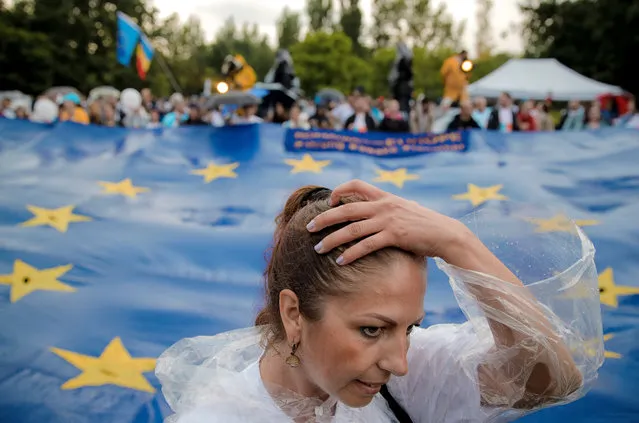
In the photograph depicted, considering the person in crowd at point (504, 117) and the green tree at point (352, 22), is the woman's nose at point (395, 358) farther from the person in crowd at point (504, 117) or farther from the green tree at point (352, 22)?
the green tree at point (352, 22)

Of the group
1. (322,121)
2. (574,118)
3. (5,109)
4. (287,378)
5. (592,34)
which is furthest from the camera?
(592,34)

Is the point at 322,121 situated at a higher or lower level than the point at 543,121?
higher

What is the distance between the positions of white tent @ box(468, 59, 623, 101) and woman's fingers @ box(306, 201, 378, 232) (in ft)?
57.7

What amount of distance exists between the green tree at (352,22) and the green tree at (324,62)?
1648 cm

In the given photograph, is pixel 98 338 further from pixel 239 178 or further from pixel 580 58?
pixel 580 58

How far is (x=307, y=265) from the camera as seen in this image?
1506 millimetres

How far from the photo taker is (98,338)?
2.95 m

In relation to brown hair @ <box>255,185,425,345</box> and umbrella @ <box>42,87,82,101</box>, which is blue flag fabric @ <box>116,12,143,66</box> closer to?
umbrella @ <box>42,87,82,101</box>

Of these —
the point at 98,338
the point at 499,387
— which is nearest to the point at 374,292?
the point at 499,387

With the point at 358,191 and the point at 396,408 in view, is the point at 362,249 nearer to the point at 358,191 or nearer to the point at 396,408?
the point at 358,191

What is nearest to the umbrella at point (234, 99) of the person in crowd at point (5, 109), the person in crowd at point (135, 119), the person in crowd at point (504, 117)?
the person in crowd at point (504, 117)

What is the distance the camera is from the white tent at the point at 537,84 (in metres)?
18.4

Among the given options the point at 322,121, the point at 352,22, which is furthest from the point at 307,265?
the point at 352,22

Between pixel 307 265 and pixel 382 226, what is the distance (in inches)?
7.9
